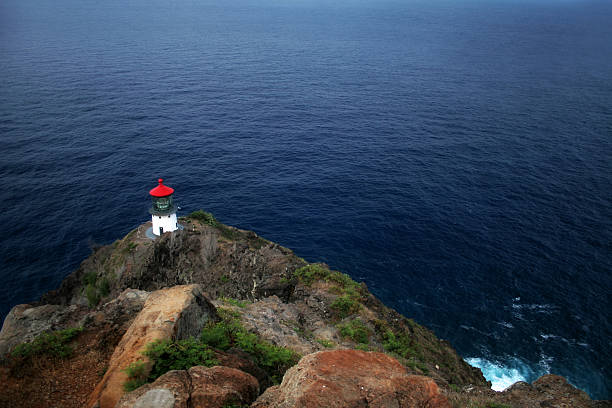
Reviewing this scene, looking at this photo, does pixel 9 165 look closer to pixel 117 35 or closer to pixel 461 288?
pixel 461 288

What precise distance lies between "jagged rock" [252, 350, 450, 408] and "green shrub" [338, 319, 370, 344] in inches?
643

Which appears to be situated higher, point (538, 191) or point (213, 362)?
point (213, 362)

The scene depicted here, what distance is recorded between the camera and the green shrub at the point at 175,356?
16.5 meters

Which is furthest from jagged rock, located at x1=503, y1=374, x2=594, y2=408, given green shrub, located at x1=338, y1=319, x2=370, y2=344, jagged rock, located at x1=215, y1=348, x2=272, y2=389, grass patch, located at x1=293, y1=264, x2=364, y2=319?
jagged rock, located at x1=215, y1=348, x2=272, y2=389

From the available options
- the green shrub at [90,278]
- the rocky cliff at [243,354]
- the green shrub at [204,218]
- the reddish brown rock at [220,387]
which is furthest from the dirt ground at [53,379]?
the green shrub at [204,218]

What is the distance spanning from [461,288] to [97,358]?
161ft

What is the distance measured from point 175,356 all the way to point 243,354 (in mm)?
3718

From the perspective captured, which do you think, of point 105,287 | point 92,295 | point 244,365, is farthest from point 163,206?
point 244,365

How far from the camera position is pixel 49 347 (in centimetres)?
1875

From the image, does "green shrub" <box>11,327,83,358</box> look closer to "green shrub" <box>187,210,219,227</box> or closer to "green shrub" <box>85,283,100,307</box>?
"green shrub" <box>85,283,100,307</box>

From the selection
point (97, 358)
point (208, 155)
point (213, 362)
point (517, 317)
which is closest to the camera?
point (213, 362)

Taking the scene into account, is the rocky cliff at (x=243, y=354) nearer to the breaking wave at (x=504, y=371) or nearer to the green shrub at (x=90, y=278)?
the breaking wave at (x=504, y=371)

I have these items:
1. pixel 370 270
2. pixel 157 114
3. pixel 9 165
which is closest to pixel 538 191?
pixel 370 270

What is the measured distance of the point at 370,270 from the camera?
59562mm
